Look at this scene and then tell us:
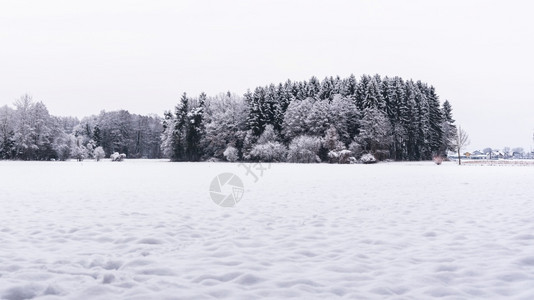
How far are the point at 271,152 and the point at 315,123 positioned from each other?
9.75 metres

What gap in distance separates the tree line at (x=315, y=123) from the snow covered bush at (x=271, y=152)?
18 cm

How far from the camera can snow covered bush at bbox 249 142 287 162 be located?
60531 mm

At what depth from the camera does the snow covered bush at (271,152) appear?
199 feet

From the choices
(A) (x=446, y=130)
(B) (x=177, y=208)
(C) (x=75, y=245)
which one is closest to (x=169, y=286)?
(C) (x=75, y=245)

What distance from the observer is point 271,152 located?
199 ft

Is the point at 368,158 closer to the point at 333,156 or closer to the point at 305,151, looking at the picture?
the point at 333,156

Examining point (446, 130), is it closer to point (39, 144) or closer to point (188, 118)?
point (188, 118)

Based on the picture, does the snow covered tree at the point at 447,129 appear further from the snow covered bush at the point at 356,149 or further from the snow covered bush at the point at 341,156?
the snow covered bush at the point at 341,156

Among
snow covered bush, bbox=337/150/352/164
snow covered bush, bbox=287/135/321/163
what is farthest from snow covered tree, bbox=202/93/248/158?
snow covered bush, bbox=337/150/352/164

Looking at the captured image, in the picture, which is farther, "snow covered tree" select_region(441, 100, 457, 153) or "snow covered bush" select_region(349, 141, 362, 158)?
"snow covered tree" select_region(441, 100, 457, 153)

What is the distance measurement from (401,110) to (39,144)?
240 ft

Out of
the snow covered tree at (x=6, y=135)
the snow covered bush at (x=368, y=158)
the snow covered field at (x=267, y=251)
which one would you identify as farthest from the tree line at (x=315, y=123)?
the snow covered field at (x=267, y=251)

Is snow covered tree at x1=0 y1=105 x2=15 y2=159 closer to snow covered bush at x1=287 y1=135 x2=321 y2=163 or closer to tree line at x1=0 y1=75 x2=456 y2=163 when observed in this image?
tree line at x1=0 y1=75 x2=456 y2=163

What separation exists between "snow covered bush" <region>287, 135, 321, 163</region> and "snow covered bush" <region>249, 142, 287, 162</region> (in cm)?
283
